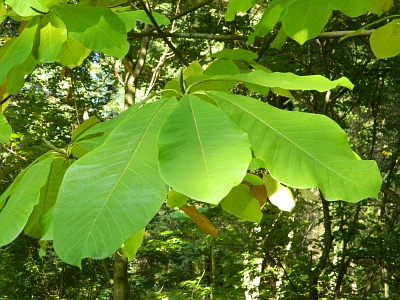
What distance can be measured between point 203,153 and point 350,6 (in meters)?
0.49

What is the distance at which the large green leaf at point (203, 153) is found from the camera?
1.22 feet

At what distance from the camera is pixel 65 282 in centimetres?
483

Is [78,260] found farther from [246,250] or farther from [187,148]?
[246,250]

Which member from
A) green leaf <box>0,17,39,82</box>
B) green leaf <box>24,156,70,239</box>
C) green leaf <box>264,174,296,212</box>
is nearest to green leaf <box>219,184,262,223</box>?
green leaf <box>264,174,296,212</box>

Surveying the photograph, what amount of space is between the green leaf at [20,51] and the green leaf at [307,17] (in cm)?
42

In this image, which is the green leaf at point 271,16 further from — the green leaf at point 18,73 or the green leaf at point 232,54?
the green leaf at point 18,73

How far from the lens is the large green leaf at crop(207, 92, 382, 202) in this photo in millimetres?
414

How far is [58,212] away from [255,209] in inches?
19.4

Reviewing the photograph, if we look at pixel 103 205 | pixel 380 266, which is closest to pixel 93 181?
pixel 103 205

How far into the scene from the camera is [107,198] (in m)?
0.37

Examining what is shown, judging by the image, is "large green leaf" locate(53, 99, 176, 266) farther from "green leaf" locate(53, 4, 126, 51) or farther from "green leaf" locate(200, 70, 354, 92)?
"green leaf" locate(53, 4, 126, 51)

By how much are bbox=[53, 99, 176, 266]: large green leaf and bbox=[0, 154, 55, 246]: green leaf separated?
5.2 inches

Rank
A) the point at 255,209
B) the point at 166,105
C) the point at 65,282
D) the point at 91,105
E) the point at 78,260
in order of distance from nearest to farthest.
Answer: the point at 78,260 < the point at 166,105 < the point at 255,209 < the point at 91,105 < the point at 65,282

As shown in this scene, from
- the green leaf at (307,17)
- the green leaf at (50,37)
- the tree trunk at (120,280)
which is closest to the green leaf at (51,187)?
the green leaf at (50,37)
